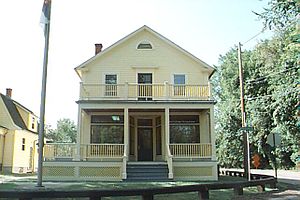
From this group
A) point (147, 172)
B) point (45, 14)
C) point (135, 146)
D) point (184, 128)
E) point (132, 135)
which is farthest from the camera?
point (132, 135)

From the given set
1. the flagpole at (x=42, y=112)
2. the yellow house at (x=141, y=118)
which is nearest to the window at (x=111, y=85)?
the yellow house at (x=141, y=118)

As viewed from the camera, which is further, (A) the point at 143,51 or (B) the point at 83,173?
(A) the point at 143,51

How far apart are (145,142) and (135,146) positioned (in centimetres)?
72

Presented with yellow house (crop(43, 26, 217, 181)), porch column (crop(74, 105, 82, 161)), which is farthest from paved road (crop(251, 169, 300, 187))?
porch column (crop(74, 105, 82, 161))

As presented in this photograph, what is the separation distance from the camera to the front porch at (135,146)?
1792 cm

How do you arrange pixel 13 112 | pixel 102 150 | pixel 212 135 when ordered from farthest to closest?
pixel 13 112, pixel 102 150, pixel 212 135

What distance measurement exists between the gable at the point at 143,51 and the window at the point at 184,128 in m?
3.40

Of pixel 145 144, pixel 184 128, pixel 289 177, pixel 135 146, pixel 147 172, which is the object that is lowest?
pixel 289 177

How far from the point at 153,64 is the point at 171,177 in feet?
25.2

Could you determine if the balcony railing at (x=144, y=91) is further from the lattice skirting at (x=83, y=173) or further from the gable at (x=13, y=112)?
Result: the gable at (x=13, y=112)

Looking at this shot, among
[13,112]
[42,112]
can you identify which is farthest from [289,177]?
[13,112]

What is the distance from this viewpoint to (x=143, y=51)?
71.6ft

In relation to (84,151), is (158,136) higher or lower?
higher

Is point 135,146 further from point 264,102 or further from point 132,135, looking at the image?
point 264,102
